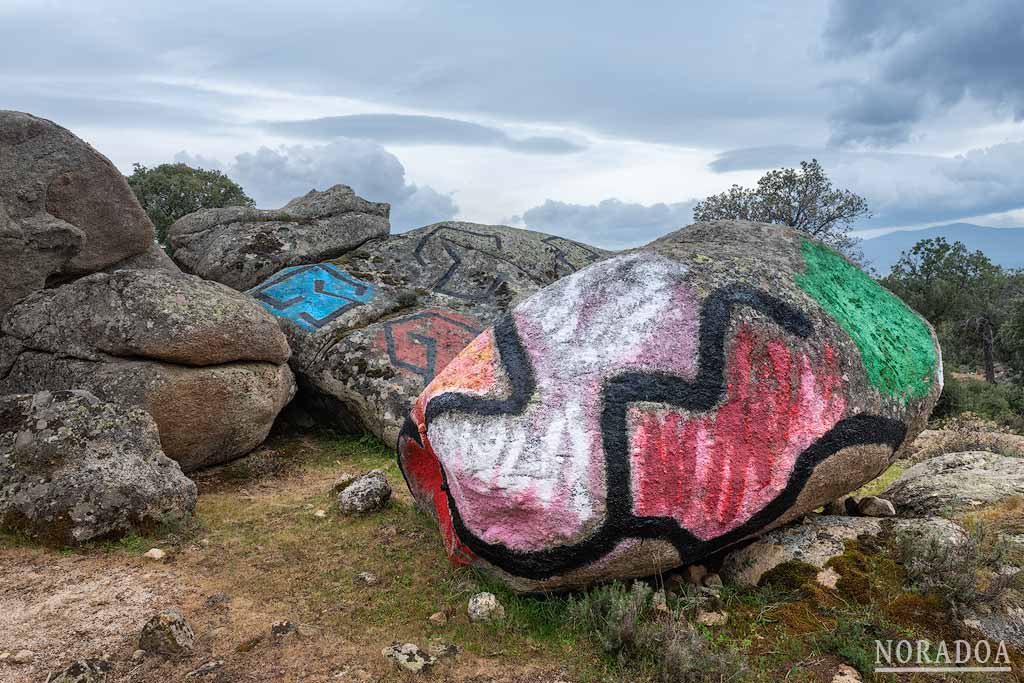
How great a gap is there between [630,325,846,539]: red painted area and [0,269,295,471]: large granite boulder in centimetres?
526

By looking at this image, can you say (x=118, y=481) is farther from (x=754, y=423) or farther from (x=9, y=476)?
(x=754, y=423)

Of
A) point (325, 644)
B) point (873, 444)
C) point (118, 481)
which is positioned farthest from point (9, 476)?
point (873, 444)

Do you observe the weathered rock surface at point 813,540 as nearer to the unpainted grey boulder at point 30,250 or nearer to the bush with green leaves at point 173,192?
the unpainted grey boulder at point 30,250

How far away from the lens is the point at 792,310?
14.2 ft

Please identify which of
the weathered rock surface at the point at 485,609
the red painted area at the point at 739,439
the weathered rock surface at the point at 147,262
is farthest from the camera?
the weathered rock surface at the point at 147,262

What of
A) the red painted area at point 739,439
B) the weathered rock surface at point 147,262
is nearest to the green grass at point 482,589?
the red painted area at point 739,439

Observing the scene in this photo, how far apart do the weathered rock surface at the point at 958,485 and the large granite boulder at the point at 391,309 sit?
18.9 ft

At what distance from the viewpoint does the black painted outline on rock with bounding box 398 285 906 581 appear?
156 inches

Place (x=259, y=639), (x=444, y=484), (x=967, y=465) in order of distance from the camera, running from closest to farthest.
A: 1. (x=259, y=639)
2. (x=444, y=484)
3. (x=967, y=465)

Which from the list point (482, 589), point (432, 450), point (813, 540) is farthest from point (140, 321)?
point (813, 540)

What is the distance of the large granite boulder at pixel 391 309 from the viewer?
30.5ft

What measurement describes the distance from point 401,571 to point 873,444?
3.39 m

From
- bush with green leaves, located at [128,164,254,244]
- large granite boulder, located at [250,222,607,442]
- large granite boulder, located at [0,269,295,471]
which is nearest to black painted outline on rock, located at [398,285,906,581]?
large granite boulder, located at [0,269,295,471]

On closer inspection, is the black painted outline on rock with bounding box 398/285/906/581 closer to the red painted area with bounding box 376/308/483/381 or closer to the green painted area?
the green painted area
